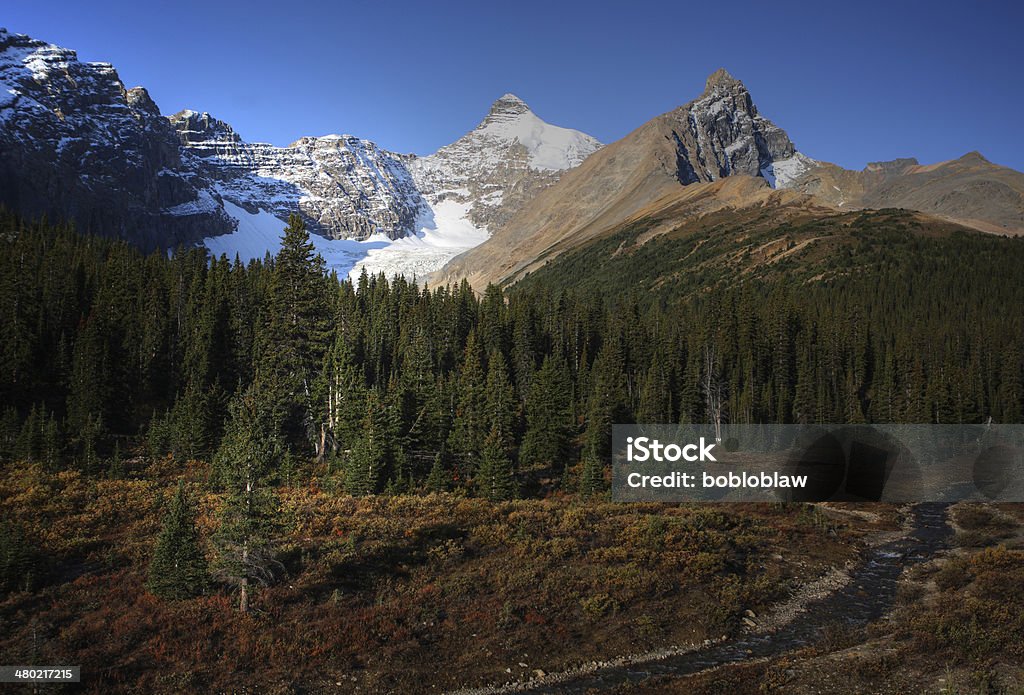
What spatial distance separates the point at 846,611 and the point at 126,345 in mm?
70000

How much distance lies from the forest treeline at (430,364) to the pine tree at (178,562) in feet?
10.3

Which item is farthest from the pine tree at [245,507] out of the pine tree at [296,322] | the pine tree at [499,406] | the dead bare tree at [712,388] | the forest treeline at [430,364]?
the dead bare tree at [712,388]

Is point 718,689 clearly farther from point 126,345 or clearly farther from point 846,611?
point 126,345

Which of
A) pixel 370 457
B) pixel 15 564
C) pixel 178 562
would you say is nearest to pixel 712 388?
pixel 370 457

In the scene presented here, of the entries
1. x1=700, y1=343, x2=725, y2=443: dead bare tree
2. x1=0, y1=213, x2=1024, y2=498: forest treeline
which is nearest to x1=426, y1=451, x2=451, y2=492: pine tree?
x1=0, y1=213, x2=1024, y2=498: forest treeline

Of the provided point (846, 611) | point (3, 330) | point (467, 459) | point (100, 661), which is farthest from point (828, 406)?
point (3, 330)

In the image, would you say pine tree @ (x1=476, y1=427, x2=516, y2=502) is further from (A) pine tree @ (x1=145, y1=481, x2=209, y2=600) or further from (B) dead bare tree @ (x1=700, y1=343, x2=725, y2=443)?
(B) dead bare tree @ (x1=700, y1=343, x2=725, y2=443)

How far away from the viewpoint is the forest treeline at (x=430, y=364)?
52.7m

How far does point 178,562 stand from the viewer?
92.4 feet

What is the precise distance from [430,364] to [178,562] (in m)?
45.1

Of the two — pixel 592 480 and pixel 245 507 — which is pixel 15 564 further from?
pixel 592 480

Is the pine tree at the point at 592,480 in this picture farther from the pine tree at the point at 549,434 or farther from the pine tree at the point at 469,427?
the pine tree at the point at 469,427

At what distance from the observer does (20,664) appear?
74.5 ft

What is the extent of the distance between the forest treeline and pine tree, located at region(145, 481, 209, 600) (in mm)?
3140
